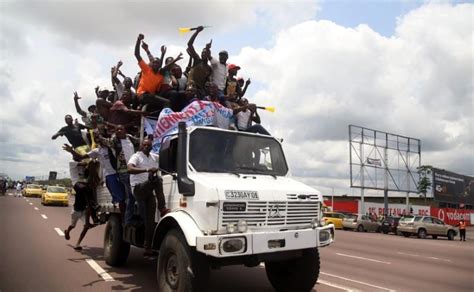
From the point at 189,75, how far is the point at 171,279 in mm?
4502

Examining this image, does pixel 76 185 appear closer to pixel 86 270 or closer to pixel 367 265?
pixel 86 270

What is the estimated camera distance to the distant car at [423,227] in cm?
2934

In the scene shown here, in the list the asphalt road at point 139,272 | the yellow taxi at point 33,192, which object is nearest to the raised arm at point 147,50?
the asphalt road at point 139,272

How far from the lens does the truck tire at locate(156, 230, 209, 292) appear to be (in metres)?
5.29

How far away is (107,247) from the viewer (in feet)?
28.1

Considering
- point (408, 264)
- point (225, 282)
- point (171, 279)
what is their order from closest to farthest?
point (171, 279) → point (225, 282) → point (408, 264)

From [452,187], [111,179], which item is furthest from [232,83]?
[452,187]

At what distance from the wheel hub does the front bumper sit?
66 cm

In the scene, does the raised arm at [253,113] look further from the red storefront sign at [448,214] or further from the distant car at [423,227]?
the red storefront sign at [448,214]

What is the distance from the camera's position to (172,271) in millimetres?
5789

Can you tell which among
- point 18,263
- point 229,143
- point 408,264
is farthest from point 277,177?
point 408,264

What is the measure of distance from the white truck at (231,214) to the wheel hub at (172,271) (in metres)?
0.01

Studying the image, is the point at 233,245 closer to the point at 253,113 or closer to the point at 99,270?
the point at 253,113

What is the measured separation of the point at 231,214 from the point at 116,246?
362cm
